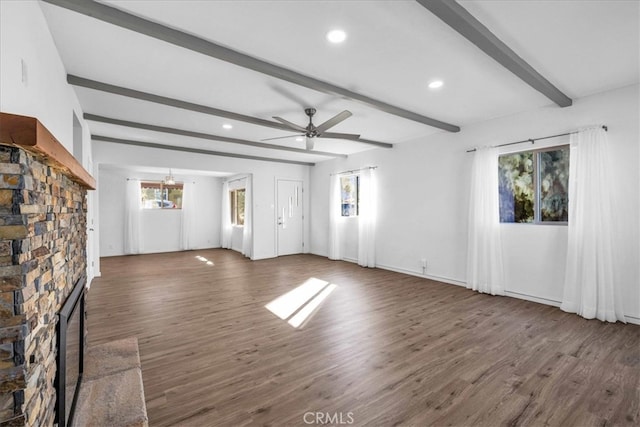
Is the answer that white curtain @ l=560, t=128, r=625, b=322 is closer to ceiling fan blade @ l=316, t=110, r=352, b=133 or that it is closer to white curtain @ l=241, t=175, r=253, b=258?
ceiling fan blade @ l=316, t=110, r=352, b=133

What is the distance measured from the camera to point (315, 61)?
9.01ft

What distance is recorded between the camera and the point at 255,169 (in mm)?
7633

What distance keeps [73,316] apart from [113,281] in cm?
420

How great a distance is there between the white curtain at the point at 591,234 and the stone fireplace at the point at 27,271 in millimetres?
4844

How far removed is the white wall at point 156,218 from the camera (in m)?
8.09

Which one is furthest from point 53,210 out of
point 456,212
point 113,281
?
point 456,212

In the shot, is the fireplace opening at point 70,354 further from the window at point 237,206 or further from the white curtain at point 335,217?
the window at point 237,206

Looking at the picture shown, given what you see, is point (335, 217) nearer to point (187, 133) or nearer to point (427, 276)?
point (427, 276)

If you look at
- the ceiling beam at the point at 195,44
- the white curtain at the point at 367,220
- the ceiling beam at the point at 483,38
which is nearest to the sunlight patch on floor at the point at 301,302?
the white curtain at the point at 367,220

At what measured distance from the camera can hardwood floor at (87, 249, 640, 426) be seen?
194cm

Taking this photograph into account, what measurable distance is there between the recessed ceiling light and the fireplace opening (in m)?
2.49

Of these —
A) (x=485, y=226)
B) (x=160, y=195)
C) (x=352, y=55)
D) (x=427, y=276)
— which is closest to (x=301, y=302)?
(x=427, y=276)

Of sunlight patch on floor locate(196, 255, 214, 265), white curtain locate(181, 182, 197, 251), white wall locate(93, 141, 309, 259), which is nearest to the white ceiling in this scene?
white wall locate(93, 141, 309, 259)

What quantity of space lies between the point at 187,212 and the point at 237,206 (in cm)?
151
